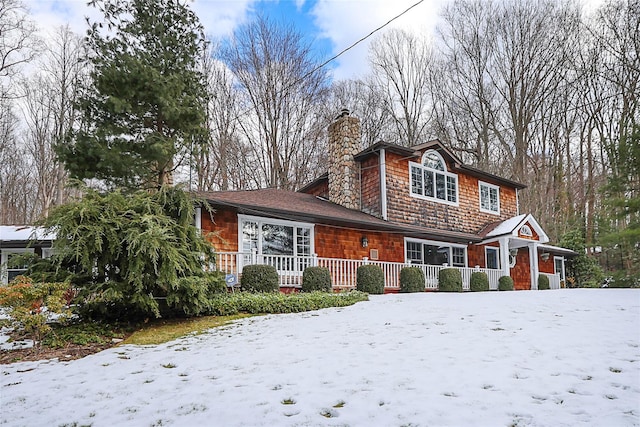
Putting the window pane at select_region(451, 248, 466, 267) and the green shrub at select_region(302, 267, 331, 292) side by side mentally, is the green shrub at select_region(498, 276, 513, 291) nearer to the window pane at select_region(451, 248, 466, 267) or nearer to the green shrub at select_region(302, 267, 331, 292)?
the window pane at select_region(451, 248, 466, 267)

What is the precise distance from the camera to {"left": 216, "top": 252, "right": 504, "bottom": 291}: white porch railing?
1034cm

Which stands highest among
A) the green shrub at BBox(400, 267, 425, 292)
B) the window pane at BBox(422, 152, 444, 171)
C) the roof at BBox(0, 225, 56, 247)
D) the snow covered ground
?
the window pane at BBox(422, 152, 444, 171)

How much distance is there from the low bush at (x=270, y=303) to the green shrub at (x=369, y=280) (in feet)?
6.63

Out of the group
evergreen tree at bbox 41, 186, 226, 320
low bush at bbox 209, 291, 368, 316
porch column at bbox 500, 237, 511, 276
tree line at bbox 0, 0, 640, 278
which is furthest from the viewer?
tree line at bbox 0, 0, 640, 278

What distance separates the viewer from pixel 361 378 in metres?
4.12

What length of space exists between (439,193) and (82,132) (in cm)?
1127

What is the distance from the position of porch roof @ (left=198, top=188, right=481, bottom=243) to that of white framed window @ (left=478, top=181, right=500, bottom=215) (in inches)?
86.3

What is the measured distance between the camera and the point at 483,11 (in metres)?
22.2


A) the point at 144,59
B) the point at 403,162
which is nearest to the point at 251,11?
the point at 144,59

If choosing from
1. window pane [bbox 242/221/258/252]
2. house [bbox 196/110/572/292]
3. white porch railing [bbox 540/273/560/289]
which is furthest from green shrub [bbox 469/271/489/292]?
window pane [bbox 242/221/258/252]

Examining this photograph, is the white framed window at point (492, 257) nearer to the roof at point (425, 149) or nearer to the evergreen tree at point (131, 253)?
the roof at point (425, 149)

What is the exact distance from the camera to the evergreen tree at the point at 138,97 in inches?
452

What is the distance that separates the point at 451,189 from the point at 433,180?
988 millimetres

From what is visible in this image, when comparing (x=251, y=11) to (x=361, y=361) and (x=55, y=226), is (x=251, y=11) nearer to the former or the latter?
(x=55, y=226)
